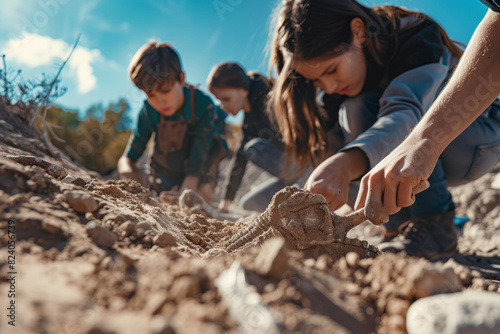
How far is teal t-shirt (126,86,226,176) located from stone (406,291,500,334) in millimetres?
2886

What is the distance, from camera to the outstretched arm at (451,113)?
3.66 ft

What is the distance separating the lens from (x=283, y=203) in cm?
129

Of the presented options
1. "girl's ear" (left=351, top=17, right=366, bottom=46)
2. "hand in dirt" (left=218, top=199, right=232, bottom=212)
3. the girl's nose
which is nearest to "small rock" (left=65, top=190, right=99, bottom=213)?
the girl's nose

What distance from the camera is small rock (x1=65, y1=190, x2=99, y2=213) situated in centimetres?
102

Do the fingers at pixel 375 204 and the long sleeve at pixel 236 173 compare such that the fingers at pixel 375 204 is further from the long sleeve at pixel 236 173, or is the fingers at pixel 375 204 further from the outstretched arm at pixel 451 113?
the long sleeve at pixel 236 173

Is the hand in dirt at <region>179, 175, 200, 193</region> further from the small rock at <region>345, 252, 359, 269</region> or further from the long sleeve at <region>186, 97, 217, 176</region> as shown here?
the small rock at <region>345, 252, 359, 269</region>

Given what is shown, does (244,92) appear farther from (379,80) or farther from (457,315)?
(457,315)

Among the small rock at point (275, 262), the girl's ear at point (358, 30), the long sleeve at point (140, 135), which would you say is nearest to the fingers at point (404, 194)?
the small rock at point (275, 262)

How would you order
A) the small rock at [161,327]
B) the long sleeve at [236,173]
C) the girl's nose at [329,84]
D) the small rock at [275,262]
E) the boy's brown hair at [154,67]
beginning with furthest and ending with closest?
the long sleeve at [236,173], the boy's brown hair at [154,67], the girl's nose at [329,84], the small rock at [275,262], the small rock at [161,327]

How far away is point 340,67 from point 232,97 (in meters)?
1.94

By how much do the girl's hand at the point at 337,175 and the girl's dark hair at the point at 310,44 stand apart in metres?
0.77

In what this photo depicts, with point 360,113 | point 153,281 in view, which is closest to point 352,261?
point 153,281

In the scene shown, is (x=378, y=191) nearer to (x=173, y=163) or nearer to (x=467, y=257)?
(x=467, y=257)

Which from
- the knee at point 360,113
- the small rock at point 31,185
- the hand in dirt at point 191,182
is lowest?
the hand in dirt at point 191,182
